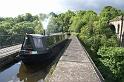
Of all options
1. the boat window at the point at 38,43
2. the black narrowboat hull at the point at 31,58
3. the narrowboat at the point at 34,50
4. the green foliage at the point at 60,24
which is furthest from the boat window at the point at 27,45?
the green foliage at the point at 60,24

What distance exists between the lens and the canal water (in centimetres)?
1204

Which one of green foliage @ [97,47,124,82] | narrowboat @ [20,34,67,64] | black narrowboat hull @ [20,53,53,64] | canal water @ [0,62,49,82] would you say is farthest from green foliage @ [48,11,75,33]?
canal water @ [0,62,49,82]

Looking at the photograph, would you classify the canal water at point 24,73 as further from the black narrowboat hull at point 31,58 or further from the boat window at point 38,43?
the boat window at point 38,43

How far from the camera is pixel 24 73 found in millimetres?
13523

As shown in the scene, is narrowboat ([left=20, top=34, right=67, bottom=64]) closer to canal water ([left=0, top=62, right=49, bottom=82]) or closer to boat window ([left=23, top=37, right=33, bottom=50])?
boat window ([left=23, top=37, right=33, bottom=50])

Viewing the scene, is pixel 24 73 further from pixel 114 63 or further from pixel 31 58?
pixel 114 63

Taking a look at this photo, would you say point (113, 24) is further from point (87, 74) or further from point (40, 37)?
point (87, 74)

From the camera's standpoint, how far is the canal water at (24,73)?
39.5ft

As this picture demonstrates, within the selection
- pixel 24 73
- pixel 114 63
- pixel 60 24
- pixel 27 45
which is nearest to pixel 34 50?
pixel 27 45

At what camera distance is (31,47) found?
1537cm

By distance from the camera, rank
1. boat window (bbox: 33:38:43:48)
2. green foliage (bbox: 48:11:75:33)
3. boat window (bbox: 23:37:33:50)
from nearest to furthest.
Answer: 1. boat window (bbox: 23:37:33:50)
2. boat window (bbox: 33:38:43:48)
3. green foliage (bbox: 48:11:75:33)

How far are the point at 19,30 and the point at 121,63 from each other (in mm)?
42027

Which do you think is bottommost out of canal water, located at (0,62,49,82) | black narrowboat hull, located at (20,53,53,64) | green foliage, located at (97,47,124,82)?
green foliage, located at (97,47,124,82)

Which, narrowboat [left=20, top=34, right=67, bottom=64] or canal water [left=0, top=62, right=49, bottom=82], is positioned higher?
narrowboat [left=20, top=34, right=67, bottom=64]
